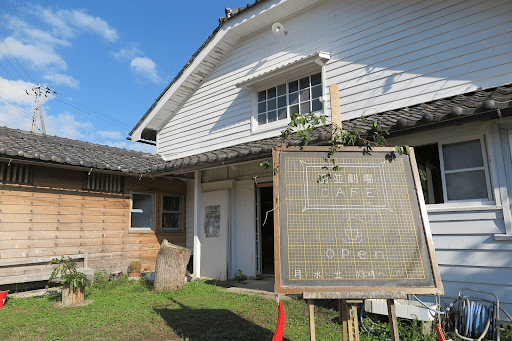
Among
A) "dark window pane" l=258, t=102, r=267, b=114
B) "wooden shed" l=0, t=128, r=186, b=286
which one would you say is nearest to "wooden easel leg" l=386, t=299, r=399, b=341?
"dark window pane" l=258, t=102, r=267, b=114

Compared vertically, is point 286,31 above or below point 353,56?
above

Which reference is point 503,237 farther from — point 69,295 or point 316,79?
point 69,295

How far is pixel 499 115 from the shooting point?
14.1 ft

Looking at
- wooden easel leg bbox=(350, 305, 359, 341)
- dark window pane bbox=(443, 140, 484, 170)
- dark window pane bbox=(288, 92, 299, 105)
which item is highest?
dark window pane bbox=(288, 92, 299, 105)

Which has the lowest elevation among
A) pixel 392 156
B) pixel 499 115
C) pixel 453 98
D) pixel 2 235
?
pixel 2 235

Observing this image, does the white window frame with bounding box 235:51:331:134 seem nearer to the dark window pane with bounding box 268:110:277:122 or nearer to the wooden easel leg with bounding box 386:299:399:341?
the dark window pane with bounding box 268:110:277:122

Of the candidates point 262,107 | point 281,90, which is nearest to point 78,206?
point 262,107

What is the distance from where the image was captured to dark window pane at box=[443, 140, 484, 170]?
16.3 feet

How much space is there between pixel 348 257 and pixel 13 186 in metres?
7.51

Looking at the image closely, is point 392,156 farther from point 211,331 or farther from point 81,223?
point 81,223

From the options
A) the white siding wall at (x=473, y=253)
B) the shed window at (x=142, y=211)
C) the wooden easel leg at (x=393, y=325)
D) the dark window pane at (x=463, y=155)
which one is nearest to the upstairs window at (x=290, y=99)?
the dark window pane at (x=463, y=155)

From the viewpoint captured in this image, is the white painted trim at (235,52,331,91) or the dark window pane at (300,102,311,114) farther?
the dark window pane at (300,102,311,114)

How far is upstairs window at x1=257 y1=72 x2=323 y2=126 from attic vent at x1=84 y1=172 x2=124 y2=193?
4293 millimetres

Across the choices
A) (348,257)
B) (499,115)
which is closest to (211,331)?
(348,257)
